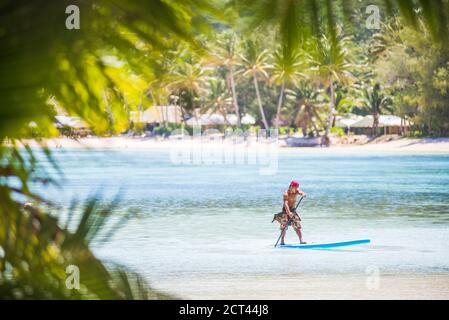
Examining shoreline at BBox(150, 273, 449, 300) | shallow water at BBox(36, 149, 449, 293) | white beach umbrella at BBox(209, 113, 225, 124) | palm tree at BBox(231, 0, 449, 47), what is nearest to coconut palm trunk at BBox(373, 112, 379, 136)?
shallow water at BBox(36, 149, 449, 293)

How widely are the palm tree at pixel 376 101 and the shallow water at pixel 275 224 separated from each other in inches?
130

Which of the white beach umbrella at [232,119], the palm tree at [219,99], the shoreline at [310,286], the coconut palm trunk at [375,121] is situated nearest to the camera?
the shoreline at [310,286]

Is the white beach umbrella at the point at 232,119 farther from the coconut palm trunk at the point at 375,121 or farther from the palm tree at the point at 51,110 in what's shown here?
the palm tree at the point at 51,110

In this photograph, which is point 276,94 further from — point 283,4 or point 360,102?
point 283,4

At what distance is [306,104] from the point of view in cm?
5484

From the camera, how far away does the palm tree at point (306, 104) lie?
54625mm

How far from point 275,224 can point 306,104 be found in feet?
83.0

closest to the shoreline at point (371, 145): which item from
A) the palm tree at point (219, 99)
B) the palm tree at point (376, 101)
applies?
the palm tree at point (376, 101)

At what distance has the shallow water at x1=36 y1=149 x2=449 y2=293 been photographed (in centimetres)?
2236

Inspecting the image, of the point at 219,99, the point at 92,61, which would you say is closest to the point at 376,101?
the point at 219,99

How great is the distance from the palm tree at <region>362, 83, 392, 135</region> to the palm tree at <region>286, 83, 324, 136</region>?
2663 millimetres

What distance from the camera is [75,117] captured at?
2.68ft

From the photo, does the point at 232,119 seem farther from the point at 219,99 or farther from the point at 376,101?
the point at 376,101

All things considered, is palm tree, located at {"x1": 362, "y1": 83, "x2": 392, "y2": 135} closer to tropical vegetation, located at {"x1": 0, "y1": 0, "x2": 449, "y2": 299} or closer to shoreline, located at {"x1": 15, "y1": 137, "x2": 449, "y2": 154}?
shoreline, located at {"x1": 15, "y1": 137, "x2": 449, "y2": 154}
